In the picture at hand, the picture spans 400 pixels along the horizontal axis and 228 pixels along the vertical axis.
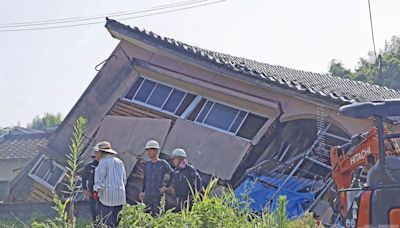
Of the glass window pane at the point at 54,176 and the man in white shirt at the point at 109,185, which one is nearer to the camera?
the man in white shirt at the point at 109,185

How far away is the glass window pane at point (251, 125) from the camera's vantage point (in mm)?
12062

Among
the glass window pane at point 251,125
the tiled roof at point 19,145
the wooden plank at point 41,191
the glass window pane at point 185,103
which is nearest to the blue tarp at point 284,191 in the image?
the glass window pane at point 251,125

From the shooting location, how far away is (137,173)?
42.3ft

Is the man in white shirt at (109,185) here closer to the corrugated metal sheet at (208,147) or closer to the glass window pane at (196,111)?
the corrugated metal sheet at (208,147)

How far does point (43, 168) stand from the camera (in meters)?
15.5

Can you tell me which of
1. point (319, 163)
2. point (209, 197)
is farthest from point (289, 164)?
point (209, 197)

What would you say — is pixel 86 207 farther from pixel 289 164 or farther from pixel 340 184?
pixel 340 184

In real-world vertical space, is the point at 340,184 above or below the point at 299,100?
below

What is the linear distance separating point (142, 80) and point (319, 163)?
499 cm

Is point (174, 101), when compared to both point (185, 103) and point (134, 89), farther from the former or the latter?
point (134, 89)

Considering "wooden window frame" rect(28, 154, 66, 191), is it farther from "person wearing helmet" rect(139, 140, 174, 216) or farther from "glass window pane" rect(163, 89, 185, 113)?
"person wearing helmet" rect(139, 140, 174, 216)

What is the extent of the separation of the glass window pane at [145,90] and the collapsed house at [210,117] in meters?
0.02

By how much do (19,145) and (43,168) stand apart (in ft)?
80.1

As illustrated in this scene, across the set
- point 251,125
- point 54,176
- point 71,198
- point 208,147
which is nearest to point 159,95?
point 208,147
